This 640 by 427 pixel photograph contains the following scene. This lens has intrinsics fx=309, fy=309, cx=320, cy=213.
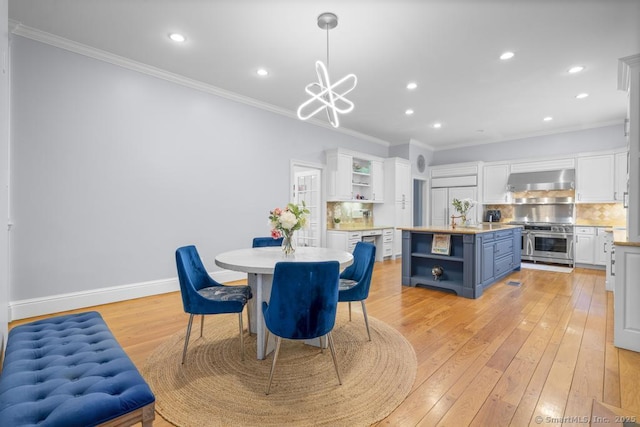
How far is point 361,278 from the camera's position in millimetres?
2641

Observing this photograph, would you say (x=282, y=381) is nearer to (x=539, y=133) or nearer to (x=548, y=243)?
(x=548, y=243)

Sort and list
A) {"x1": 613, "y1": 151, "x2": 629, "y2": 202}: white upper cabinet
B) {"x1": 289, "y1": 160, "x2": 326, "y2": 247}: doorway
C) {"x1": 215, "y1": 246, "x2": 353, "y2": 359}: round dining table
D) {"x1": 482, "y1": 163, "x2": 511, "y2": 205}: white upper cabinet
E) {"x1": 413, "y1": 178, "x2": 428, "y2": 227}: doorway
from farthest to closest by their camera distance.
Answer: {"x1": 413, "y1": 178, "x2": 428, "y2": 227}: doorway, {"x1": 482, "y1": 163, "x2": 511, "y2": 205}: white upper cabinet, {"x1": 289, "y1": 160, "x2": 326, "y2": 247}: doorway, {"x1": 613, "y1": 151, "x2": 629, "y2": 202}: white upper cabinet, {"x1": 215, "y1": 246, "x2": 353, "y2": 359}: round dining table

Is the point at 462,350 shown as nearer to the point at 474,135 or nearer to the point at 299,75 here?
the point at 299,75

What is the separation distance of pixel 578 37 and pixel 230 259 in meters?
4.07

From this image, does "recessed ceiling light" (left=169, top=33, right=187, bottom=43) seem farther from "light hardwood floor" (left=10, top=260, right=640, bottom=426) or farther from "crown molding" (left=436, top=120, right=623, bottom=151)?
"crown molding" (left=436, top=120, right=623, bottom=151)

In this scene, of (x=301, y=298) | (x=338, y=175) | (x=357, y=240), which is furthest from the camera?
(x=357, y=240)

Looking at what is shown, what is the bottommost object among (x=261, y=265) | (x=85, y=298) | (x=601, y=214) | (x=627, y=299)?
(x=85, y=298)

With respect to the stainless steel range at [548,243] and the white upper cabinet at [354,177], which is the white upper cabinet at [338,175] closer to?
the white upper cabinet at [354,177]

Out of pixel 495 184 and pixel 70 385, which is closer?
pixel 70 385

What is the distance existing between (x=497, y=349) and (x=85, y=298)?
14.0 feet

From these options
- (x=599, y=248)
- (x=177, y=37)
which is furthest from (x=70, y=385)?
(x=599, y=248)

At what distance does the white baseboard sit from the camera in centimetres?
314

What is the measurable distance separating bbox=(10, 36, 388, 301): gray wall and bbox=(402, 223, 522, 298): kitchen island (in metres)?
2.56

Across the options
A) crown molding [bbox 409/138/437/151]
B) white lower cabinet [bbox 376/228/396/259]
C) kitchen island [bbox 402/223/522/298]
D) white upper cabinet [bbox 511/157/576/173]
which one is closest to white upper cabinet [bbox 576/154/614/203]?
white upper cabinet [bbox 511/157/576/173]
